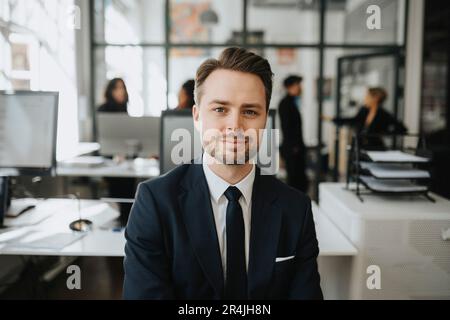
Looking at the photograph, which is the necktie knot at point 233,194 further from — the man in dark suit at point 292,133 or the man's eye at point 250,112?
the man in dark suit at point 292,133

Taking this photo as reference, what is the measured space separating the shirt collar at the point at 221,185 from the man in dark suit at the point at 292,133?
11.3 feet

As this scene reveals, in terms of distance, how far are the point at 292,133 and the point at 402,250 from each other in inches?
125

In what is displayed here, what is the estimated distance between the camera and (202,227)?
1.16 m

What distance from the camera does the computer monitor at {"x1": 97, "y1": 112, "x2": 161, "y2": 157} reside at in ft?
10.8

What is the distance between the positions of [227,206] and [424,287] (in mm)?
914

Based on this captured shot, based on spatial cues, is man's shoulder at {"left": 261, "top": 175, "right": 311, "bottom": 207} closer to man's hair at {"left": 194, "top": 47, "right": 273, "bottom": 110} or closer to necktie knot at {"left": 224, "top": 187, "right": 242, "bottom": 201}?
necktie knot at {"left": 224, "top": 187, "right": 242, "bottom": 201}

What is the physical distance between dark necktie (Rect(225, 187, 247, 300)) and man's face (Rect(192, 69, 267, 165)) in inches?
6.3

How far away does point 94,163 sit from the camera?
3424 millimetres

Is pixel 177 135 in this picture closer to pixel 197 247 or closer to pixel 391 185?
pixel 197 247

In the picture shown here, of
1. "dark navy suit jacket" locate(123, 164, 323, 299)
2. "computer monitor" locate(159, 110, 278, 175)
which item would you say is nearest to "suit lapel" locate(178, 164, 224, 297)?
"dark navy suit jacket" locate(123, 164, 323, 299)

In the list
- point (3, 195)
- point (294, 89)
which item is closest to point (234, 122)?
point (3, 195)
